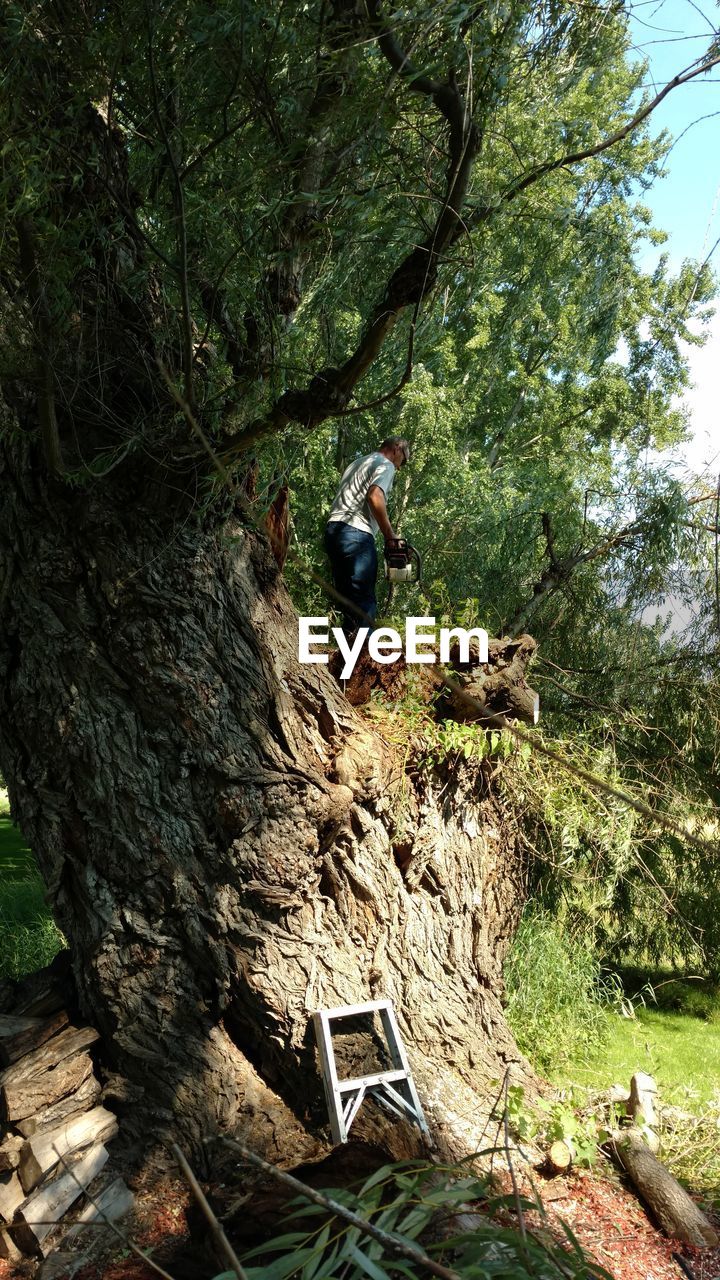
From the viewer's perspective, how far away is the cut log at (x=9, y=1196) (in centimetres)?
340

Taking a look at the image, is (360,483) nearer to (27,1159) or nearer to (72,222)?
(72,222)

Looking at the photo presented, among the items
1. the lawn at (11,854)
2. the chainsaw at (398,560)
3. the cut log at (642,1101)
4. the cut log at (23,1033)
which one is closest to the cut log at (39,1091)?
the cut log at (23,1033)

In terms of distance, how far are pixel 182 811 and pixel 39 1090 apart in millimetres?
1108

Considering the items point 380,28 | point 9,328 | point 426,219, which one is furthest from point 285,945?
point 380,28

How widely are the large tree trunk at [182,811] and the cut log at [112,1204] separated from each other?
0.77 ft

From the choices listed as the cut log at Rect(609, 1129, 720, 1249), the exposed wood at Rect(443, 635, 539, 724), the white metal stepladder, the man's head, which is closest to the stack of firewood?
the white metal stepladder

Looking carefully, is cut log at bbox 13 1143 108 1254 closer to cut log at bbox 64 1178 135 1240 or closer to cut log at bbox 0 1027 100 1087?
cut log at bbox 64 1178 135 1240

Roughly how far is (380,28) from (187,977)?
3352mm

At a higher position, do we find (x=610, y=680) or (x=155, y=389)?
(x=155, y=389)

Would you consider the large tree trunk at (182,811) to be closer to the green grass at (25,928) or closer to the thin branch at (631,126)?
the thin branch at (631,126)

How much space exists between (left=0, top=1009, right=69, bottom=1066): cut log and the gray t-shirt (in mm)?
2594

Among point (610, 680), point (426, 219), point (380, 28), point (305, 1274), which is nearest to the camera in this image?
point (305, 1274)

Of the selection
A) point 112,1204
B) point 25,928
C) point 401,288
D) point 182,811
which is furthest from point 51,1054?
point 25,928

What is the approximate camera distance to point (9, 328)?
372 centimetres
